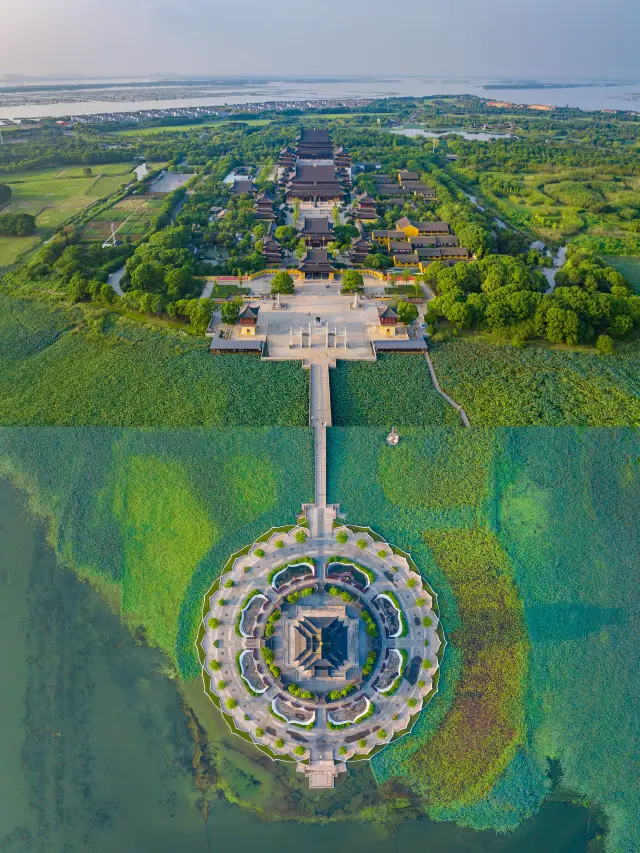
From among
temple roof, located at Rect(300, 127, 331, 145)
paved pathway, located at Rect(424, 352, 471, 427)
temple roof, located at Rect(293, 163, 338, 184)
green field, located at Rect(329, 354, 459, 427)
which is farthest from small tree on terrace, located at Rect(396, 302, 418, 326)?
temple roof, located at Rect(300, 127, 331, 145)

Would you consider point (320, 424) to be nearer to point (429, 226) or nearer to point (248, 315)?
point (248, 315)

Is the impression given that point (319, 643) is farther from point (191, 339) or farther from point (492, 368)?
point (191, 339)

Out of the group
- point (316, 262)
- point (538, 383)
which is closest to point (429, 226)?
point (316, 262)

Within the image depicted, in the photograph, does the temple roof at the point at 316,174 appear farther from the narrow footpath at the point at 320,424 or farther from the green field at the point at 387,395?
the narrow footpath at the point at 320,424

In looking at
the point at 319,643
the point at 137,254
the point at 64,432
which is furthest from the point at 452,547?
the point at 137,254

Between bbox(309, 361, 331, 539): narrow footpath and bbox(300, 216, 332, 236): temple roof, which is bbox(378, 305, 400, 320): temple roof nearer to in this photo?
bbox(309, 361, 331, 539): narrow footpath

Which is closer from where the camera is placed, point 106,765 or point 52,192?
point 106,765

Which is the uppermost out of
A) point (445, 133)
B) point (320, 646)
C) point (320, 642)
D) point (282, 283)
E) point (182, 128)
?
point (182, 128)

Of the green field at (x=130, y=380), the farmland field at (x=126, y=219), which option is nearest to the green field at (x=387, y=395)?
the green field at (x=130, y=380)
